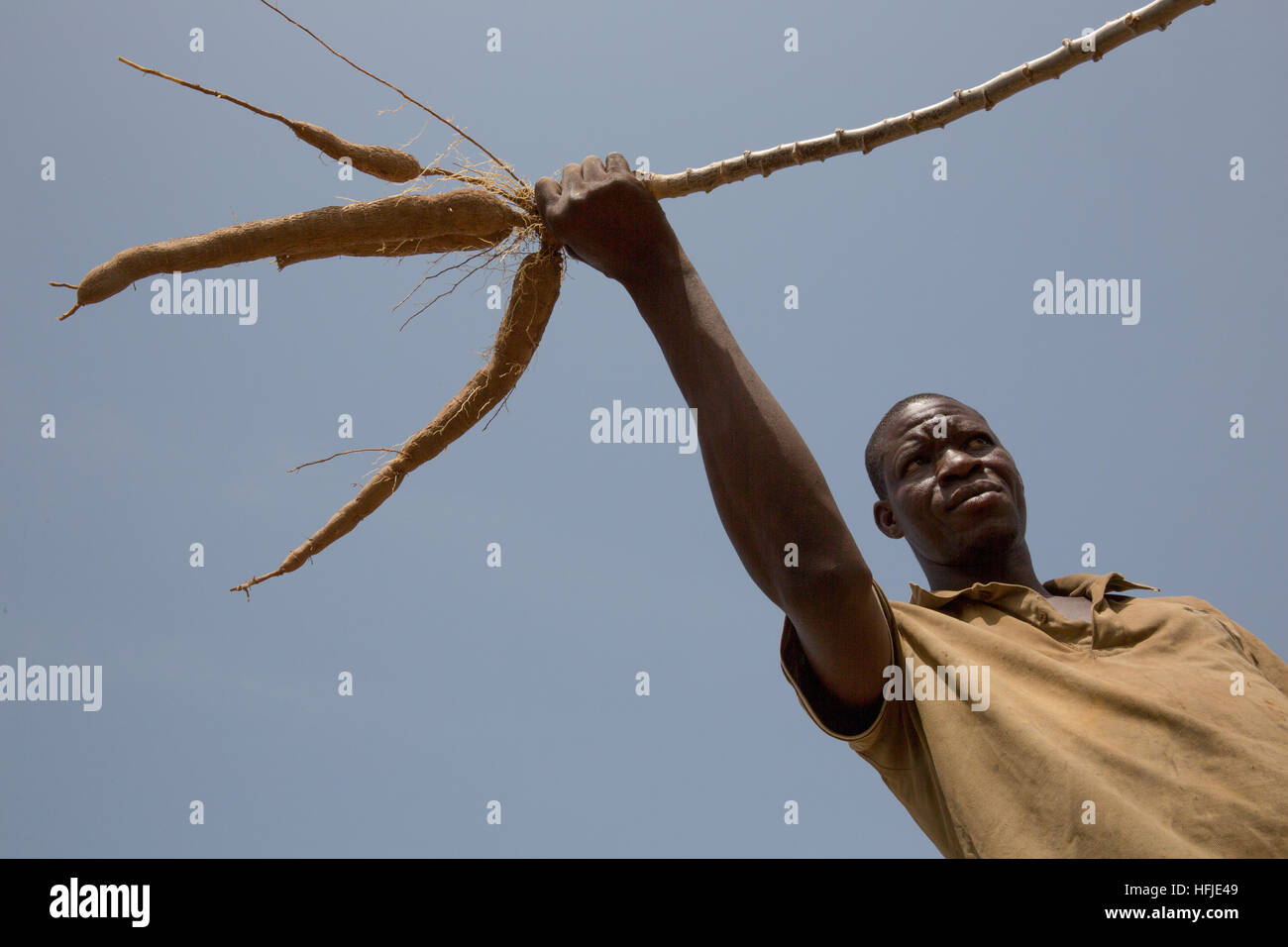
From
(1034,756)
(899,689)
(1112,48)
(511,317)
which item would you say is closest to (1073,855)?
(1034,756)

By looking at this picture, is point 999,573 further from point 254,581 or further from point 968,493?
point 254,581

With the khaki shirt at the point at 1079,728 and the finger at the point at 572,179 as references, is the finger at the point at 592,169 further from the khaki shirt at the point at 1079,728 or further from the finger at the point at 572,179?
the khaki shirt at the point at 1079,728

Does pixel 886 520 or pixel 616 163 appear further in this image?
pixel 886 520

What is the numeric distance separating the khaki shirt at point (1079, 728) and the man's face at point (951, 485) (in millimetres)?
306

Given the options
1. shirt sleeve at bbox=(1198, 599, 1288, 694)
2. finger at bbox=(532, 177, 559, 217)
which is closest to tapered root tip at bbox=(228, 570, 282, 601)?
finger at bbox=(532, 177, 559, 217)

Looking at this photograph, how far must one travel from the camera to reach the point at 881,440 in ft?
10.8

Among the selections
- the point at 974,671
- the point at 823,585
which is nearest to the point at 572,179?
the point at 823,585

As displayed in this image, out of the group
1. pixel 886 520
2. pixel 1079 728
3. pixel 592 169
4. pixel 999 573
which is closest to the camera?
pixel 1079 728

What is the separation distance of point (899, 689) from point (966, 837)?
36 cm

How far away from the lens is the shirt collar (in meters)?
2.66

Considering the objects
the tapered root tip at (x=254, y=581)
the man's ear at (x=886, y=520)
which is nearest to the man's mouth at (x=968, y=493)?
the man's ear at (x=886, y=520)

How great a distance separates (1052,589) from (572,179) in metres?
1.95

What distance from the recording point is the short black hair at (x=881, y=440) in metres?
3.28

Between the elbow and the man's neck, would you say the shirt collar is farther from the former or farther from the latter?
the elbow
